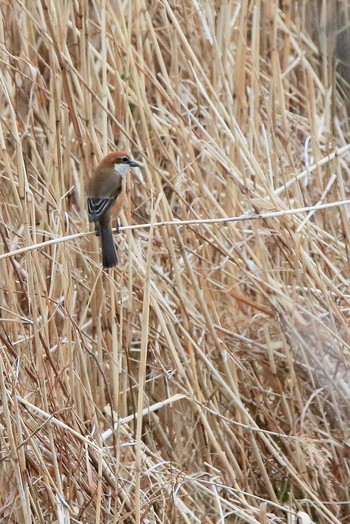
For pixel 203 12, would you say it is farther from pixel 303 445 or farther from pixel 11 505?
pixel 11 505

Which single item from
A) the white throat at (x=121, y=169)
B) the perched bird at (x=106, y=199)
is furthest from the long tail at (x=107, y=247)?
the white throat at (x=121, y=169)

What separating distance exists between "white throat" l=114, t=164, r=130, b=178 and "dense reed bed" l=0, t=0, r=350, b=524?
0.06 metres

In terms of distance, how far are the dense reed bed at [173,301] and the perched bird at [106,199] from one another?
61 millimetres

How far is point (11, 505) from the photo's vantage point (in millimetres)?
2326

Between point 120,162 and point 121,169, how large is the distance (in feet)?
0.07

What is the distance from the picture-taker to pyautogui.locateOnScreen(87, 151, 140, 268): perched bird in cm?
248

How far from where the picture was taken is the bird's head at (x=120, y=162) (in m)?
2.59

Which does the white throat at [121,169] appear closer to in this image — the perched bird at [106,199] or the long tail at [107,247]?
the perched bird at [106,199]

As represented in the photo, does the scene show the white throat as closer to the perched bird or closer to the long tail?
the perched bird

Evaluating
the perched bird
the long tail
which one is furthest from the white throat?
the long tail

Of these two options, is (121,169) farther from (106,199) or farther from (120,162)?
(106,199)

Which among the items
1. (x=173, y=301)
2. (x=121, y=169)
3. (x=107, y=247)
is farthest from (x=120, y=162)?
(x=173, y=301)

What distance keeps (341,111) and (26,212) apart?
2.07 m

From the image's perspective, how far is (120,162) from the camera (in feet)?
8.70
